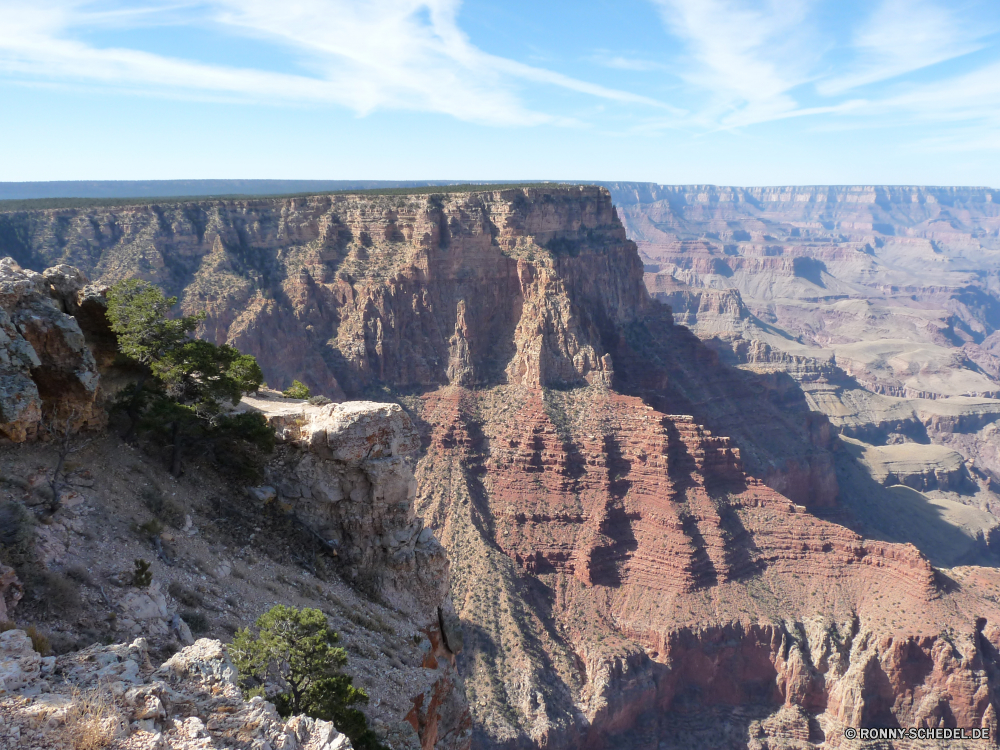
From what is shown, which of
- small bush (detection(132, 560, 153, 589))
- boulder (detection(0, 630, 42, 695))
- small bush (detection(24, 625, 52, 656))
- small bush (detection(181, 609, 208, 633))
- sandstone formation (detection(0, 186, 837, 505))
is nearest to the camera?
boulder (detection(0, 630, 42, 695))

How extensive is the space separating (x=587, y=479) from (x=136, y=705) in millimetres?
64281

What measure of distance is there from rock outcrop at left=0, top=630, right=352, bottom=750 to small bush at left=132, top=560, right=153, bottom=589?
4643 mm

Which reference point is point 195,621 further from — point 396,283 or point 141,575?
point 396,283

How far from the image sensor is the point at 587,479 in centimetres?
7338

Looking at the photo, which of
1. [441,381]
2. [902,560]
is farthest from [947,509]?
[441,381]

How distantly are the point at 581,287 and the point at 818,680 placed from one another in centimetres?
5498

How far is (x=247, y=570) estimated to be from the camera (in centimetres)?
2256

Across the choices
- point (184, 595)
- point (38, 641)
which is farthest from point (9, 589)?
point (184, 595)

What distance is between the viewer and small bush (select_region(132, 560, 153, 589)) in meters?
18.0

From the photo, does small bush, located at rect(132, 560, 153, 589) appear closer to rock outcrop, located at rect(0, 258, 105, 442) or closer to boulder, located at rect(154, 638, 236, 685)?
boulder, located at rect(154, 638, 236, 685)

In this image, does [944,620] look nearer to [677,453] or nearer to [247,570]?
[677,453]

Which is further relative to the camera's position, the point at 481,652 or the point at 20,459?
the point at 481,652

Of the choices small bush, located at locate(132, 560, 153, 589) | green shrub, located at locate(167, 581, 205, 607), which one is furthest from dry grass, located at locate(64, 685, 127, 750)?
green shrub, located at locate(167, 581, 205, 607)

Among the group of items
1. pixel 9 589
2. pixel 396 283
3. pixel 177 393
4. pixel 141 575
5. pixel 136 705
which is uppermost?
pixel 396 283
